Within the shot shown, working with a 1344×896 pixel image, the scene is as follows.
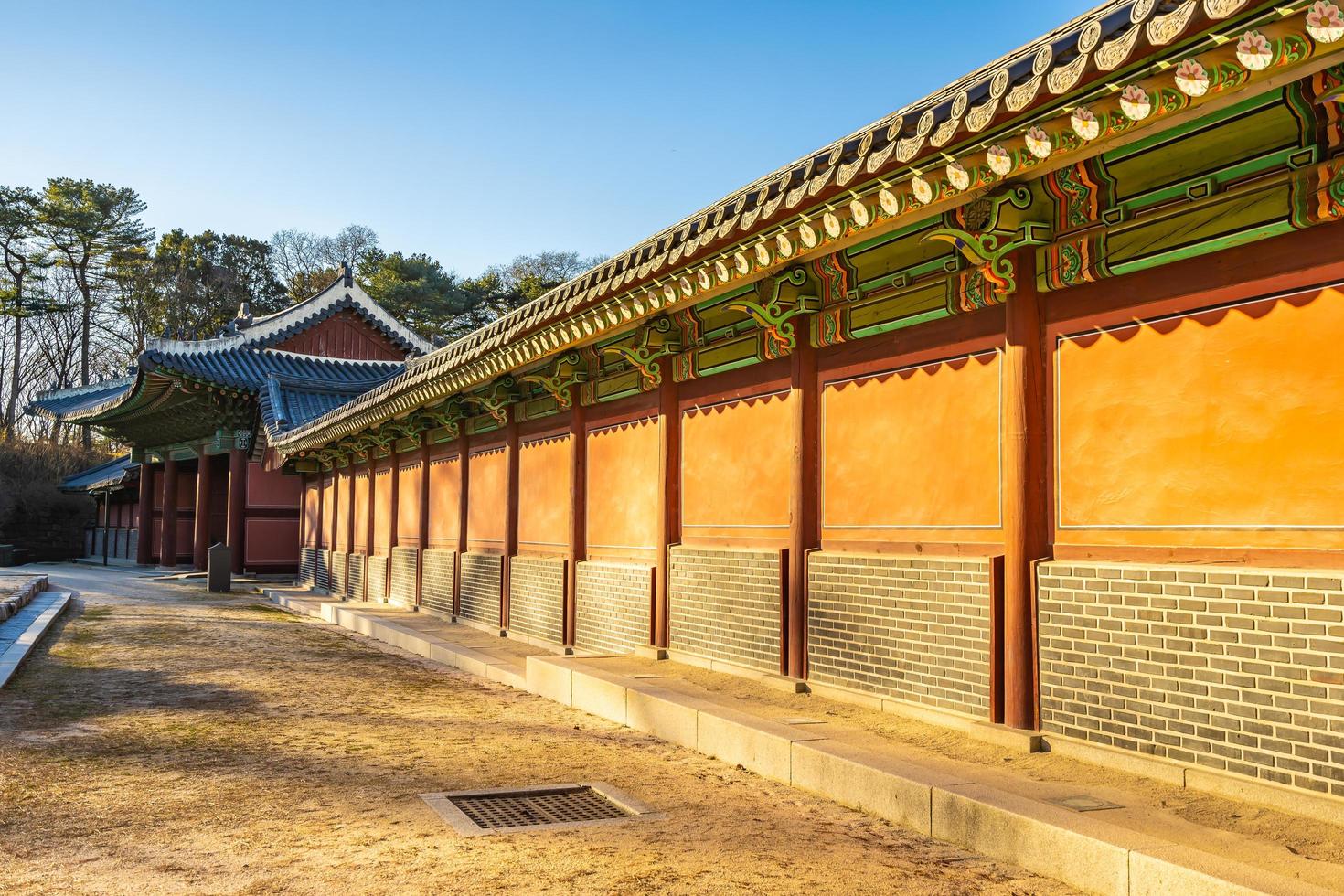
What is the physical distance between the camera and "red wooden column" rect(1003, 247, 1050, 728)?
5.94 metres

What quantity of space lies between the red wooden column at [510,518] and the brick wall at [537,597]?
114 millimetres

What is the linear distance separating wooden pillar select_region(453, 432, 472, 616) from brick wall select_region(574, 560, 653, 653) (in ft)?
14.6

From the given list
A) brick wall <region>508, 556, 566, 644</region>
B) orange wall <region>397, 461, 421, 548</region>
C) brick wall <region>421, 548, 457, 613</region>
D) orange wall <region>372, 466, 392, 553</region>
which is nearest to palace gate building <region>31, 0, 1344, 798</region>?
brick wall <region>508, 556, 566, 644</region>

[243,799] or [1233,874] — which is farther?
[243,799]

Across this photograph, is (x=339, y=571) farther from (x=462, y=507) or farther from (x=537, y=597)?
(x=537, y=597)

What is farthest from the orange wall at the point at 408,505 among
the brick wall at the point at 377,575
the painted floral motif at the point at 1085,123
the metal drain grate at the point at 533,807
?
the painted floral motif at the point at 1085,123

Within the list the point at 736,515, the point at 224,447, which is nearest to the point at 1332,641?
the point at 736,515

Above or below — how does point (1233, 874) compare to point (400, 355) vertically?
below

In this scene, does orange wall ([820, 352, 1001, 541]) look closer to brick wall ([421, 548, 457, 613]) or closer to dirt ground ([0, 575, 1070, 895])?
dirt ground ([0, 575, 1070, 895])

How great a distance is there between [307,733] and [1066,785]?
5.55 meters

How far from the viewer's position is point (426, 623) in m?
15.6

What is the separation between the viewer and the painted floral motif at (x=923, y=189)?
535 centimetres

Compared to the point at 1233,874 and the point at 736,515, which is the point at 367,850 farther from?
the point at 736,515

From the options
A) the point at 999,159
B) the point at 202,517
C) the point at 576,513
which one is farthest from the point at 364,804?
the point at 202,517
